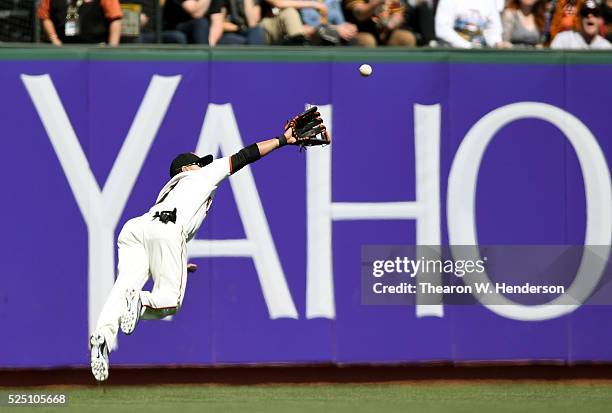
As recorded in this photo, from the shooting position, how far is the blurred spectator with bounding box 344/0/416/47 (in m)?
12.4

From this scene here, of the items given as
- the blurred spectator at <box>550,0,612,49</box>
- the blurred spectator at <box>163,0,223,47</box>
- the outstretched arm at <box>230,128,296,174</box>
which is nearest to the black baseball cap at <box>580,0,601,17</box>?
the blurred spectator at <box>550,0,612,49</box>

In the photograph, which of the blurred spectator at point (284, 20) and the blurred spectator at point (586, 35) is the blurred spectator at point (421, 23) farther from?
the blurred spectator at point (586, 35)

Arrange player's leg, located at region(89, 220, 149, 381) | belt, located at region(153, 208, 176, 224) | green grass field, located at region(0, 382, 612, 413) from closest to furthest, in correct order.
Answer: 1. player's leg, located at region(89, 220, 149, 381)
2. belt, located at region(153, 208, 176, 224)
3. green grass field, located at region(0, 382, 612, 413)

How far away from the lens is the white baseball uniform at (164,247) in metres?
10.4

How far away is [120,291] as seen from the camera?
10.4 m

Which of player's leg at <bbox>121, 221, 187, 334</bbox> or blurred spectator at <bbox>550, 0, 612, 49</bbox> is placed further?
blurred spectator at <bbox>550, 0, 612, 49</bbox>

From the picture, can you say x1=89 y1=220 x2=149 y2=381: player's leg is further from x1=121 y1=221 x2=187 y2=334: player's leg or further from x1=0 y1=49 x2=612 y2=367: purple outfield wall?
x1=0 y1=49 x2=612 y2=367: purple outfield wall

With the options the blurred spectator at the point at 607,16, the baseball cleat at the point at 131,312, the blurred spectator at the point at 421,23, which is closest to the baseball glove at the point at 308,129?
the baseball cleat at the point at 131,312

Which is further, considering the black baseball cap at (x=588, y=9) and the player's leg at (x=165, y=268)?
the black baseball cap at (x=588, y=9)

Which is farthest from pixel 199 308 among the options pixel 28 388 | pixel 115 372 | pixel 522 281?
pixel 522 281

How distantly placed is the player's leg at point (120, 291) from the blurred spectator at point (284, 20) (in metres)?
2.67

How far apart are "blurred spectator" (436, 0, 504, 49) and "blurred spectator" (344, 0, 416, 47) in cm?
32

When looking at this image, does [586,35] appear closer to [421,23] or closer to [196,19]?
[421,23]

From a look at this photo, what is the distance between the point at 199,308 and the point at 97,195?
1396 millimetres
